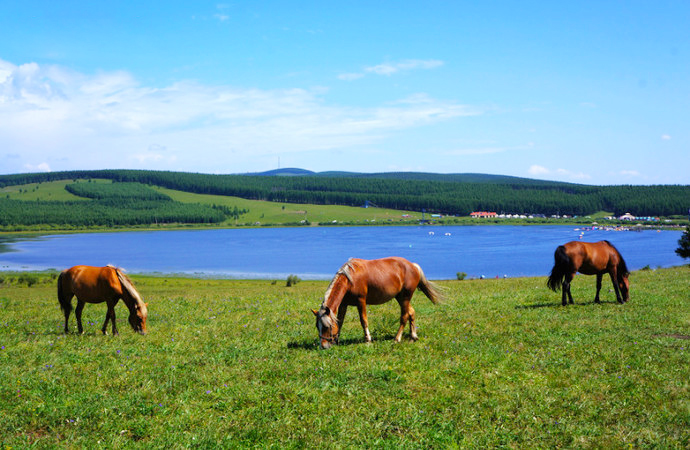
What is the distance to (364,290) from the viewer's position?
13320 millimetres

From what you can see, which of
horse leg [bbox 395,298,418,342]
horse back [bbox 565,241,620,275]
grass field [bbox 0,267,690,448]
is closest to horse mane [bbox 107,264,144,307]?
grass field [bbox 0,267,690,448]

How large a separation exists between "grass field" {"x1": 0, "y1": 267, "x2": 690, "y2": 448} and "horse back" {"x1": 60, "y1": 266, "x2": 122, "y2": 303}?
1273 mm

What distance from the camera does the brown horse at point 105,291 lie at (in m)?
15.2

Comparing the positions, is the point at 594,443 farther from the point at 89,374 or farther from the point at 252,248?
the point at 252,248

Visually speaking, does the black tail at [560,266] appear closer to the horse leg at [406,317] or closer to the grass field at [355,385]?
the grass field at [355,385]

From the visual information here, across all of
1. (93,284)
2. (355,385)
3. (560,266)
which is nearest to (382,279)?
(355,385)

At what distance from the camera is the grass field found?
25.8 ft

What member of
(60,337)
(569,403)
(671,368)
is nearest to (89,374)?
(60,337)

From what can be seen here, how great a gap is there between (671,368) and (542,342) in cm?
312

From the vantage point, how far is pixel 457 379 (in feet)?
33.5

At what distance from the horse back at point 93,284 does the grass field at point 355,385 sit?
4.18ft

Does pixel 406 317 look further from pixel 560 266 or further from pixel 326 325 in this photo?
pixel 560 266

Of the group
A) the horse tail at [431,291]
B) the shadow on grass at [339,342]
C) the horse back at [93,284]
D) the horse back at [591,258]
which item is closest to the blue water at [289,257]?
the horse back at [591,258]

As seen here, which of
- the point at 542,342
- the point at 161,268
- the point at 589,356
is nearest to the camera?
the point at 589,356
